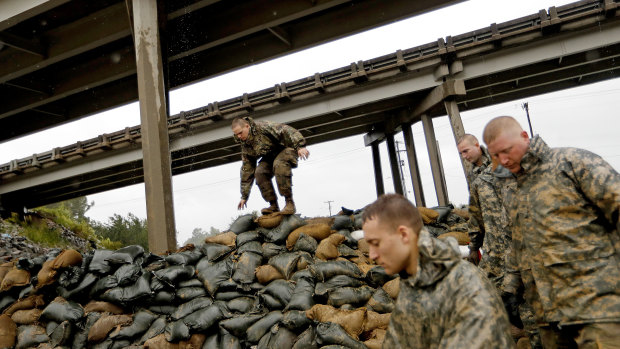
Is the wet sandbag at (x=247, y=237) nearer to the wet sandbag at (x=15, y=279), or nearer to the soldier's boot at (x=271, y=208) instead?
the soldier's boot at (x=271, y=208)

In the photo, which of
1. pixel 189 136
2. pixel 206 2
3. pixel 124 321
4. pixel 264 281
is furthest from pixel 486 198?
pixel 189 136

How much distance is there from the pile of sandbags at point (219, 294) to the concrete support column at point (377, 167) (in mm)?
9980

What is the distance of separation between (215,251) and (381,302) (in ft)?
6.69

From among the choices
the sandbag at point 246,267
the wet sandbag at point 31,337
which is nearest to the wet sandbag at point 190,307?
the sandbag at point 246,267

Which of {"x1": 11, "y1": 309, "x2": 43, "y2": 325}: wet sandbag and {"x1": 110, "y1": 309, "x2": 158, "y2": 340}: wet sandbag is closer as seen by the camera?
{"x1": 110, "y1": 309, "x2": 158, "y2": 340}: wet sandbag

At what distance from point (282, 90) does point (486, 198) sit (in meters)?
9.93

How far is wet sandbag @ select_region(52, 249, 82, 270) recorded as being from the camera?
4320 mm

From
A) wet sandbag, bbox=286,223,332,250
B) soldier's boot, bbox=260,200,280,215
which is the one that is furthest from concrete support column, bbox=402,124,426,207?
wet sandbag, bbox=286,223,332,250

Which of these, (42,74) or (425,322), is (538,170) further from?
(42,74)

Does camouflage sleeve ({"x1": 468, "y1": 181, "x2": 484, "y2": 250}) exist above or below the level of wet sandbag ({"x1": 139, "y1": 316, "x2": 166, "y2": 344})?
above

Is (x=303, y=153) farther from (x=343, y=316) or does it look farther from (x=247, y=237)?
(x=343, y=316)

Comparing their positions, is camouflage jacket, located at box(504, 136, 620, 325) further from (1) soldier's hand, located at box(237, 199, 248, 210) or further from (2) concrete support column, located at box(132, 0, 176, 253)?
(2) concrete support column, located at box(132, 0, 176, 253)

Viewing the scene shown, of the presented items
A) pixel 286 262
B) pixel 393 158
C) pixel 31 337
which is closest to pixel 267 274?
pixel 286 262

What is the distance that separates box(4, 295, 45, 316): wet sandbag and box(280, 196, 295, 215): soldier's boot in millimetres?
2906
